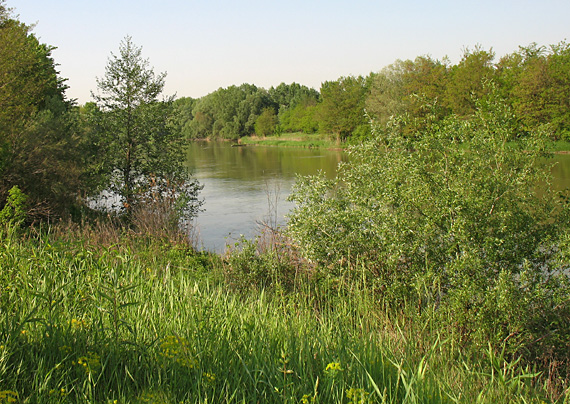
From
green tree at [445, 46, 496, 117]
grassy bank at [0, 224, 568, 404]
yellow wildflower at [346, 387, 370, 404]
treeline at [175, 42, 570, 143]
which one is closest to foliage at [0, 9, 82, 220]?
treeline at [175, 42, 570, 143]

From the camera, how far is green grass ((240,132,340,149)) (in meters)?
58.8

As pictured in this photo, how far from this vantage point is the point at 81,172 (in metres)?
13.9

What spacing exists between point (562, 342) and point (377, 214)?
2802mm

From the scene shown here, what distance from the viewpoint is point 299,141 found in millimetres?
66500

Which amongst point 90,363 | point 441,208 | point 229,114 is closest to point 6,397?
point 90,363

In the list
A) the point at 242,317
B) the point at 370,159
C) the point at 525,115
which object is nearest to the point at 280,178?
the point at 525,115

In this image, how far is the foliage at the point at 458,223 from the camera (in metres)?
6.09

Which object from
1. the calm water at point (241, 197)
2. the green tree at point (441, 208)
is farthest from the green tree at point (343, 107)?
the green tree at point (441, 208)

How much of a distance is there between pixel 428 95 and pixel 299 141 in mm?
42074

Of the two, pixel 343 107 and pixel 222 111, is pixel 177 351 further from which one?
pixel 222 111

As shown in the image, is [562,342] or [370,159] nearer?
[562,342]

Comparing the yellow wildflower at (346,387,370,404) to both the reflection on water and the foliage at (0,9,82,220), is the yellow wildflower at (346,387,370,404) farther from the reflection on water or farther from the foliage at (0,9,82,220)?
Result: the foliage at (0,9,82,220)

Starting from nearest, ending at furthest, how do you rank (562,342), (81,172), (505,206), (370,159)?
1. (562,342)
2. (505,206)
3. (370,159)
4. (81,172)

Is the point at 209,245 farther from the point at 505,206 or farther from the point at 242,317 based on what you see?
the point at 242,317
